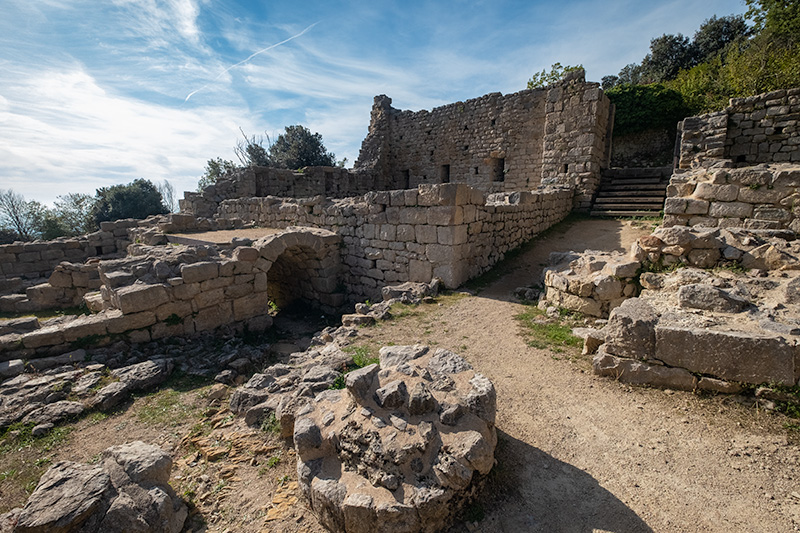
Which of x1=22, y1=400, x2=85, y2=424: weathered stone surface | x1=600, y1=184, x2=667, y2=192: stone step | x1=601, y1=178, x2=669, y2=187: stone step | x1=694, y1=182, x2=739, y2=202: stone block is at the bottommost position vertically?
x1=22, y1=400, x2=85, y2=424: weathered stone surface

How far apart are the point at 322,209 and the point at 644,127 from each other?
19359 millimetres

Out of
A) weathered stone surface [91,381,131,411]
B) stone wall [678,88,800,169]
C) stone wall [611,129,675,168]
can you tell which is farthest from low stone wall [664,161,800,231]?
stone wall [611,129,675,168]

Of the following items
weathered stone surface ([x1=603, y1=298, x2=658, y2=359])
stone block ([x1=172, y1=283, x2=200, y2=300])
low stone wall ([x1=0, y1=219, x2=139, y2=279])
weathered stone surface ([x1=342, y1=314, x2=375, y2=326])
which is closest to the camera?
weathered stone surface ([x1=603, y1=298, x2=658, y2=359])

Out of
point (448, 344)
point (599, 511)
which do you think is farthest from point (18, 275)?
point (599, 511)

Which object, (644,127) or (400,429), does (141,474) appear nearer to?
(400,429)

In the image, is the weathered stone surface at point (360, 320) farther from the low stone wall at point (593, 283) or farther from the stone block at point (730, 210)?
the stone block at point (730, 210)

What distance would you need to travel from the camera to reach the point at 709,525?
2.40 m

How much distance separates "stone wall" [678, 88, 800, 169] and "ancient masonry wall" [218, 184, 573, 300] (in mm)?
4920

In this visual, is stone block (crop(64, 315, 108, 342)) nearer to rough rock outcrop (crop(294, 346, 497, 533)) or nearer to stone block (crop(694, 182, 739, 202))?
rough rock outcrop (crop(294, 346, 497, 533))

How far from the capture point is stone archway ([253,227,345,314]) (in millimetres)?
9109

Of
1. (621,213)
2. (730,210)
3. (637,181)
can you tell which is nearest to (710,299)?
(730,210)

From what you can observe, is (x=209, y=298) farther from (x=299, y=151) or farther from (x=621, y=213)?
(x=299, y=151)

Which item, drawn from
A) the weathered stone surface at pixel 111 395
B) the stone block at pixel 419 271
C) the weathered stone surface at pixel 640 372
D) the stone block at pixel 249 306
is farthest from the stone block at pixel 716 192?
the weathered stone surface at pixel 111 395

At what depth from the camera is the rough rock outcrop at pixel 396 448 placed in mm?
2459
